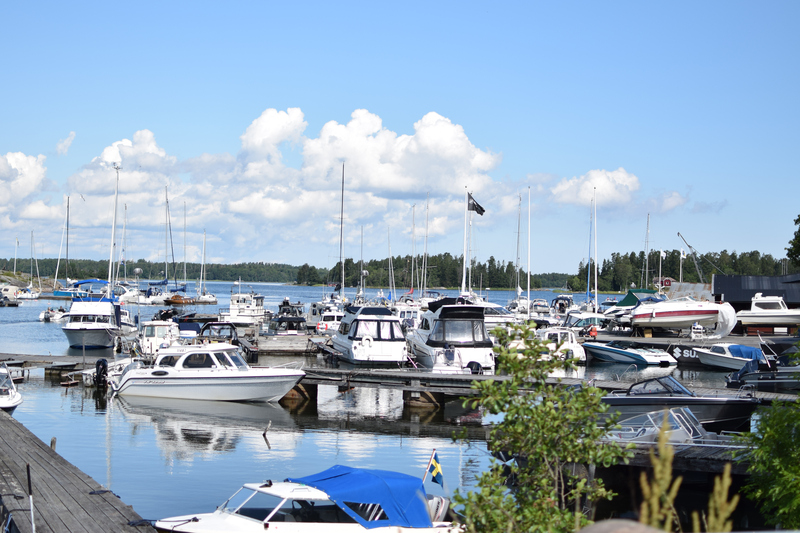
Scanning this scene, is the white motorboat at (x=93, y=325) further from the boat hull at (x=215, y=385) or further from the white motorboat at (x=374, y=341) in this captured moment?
the boat hull at (x=215, y=385)

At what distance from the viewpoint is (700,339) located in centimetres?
4391

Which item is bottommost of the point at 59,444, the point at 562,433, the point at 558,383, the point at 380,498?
the point at 59,444

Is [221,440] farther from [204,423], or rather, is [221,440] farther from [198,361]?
[198,361]

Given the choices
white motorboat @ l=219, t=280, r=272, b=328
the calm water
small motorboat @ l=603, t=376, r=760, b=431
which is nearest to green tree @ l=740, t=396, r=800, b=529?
the calm water

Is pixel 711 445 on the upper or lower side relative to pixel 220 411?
upper

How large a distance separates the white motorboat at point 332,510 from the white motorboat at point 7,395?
11.6 meters

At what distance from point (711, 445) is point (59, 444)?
58.5 ft

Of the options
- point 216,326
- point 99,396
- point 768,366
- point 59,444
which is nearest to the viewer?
point 59,444

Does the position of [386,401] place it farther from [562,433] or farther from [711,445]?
[562,433]

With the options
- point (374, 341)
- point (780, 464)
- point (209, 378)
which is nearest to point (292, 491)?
point (780, 464)

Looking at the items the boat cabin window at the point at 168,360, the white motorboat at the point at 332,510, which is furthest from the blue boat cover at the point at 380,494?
the boat cabin window at the point at 168,360

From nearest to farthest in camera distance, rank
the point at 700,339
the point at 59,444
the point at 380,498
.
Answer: the point at 380,498 → the point at 59,444 → the point at 700,339

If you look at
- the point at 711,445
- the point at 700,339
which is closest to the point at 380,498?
the point at 711,445

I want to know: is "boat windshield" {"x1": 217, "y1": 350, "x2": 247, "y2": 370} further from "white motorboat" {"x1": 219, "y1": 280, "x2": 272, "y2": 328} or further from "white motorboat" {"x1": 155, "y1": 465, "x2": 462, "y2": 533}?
"white motorboat" {"x1": 219, "y1": 280, "x2": 272, "y2": 328}
